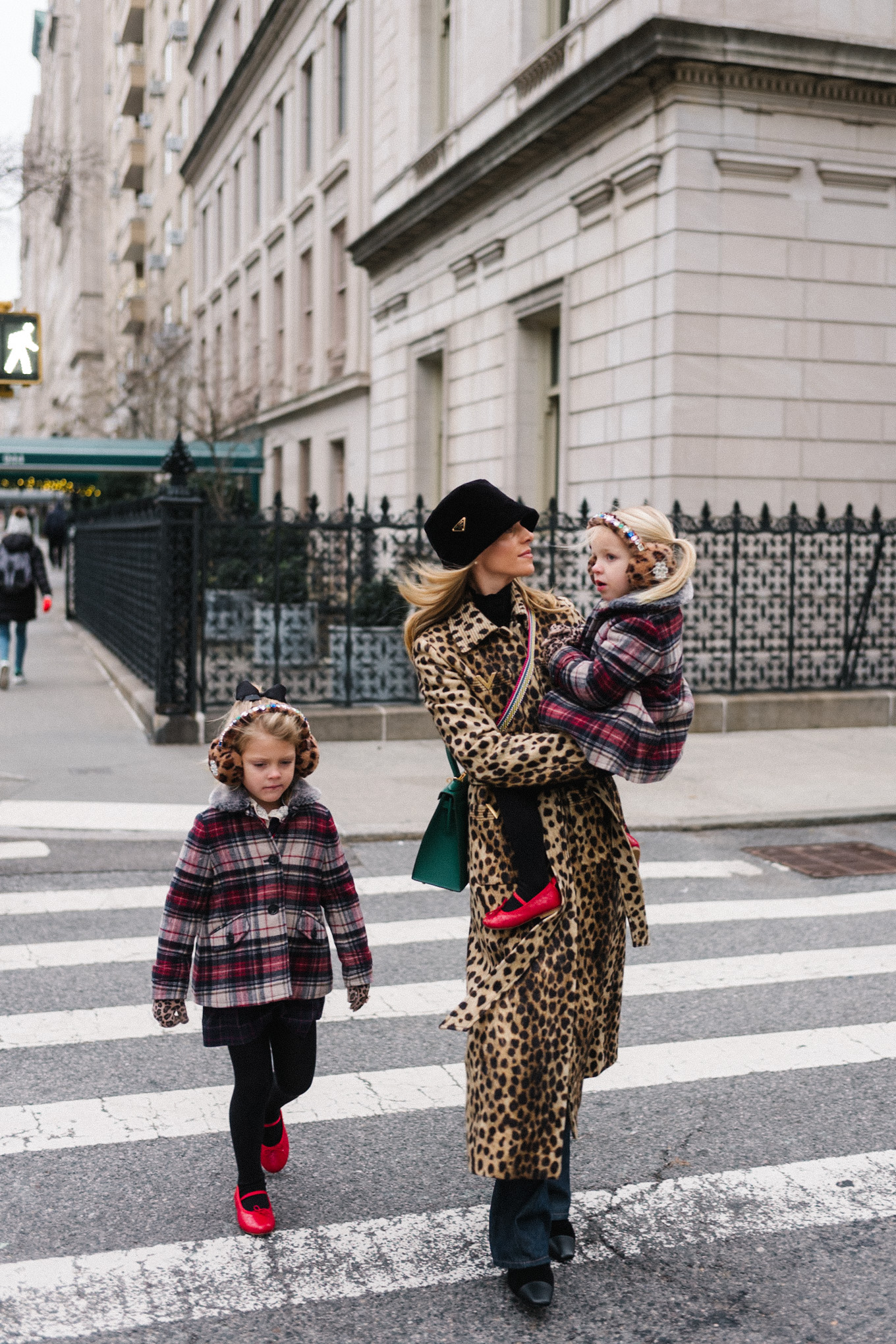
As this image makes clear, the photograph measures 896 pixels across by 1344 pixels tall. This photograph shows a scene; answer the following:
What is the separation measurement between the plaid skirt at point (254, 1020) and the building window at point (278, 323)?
30745 mm

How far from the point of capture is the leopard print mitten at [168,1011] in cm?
353

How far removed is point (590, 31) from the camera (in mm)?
15445

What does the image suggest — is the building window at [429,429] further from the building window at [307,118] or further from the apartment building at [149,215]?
the apartment building at [149,215]

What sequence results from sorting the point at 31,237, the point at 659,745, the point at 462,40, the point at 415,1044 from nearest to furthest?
the point at 659,745
the point at 415,1044
the point at 462,40
the point at 31,237

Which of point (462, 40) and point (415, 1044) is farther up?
point (462, 40)

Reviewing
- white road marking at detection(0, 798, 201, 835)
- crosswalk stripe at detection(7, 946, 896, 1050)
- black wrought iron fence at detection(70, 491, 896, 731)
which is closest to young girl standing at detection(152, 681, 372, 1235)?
crosswalk stripe at detection(7, 946, 896, 1050)

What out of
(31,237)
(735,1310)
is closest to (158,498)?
(735,1310)

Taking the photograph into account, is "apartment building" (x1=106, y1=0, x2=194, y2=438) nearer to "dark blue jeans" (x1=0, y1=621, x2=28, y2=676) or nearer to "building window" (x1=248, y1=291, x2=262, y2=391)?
"building window" (x1=248, y1=291, x2=262, y2=391)

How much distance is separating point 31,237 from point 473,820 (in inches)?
6069

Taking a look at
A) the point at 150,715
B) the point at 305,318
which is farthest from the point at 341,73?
the point at 150,715

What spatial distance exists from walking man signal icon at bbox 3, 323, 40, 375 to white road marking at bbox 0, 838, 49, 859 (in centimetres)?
701

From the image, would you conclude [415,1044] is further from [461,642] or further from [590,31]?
[590,31]

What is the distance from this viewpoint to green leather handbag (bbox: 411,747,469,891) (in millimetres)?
3357

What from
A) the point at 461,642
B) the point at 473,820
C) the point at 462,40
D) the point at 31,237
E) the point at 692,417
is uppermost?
the point at 31,237
